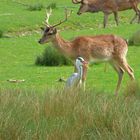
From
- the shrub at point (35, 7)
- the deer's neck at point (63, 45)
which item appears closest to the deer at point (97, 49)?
the deer's neck at point (63, 45)

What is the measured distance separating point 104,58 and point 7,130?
22.5 ft

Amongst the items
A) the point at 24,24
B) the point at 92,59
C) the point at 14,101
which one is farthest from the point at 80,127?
the point at 24,24

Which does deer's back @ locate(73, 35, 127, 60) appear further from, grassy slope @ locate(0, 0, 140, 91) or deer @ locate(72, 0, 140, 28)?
deer @ locate(72, 0, 140, 28)

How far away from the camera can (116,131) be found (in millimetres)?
9531

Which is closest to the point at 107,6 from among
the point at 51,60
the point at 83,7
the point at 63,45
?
the point at 83,7

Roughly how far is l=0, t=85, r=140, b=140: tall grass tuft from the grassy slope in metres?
3.07

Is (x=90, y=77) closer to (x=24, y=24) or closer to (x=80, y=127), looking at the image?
(x=80, y=127)

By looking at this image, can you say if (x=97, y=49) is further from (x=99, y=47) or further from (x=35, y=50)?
(x=35, y=50)

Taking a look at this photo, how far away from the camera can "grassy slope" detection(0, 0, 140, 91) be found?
1658 centimetres

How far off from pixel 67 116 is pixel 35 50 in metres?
11.8

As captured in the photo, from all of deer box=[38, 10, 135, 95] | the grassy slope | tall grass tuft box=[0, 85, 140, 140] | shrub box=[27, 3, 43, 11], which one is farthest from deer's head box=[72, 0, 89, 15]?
tall grass tuft box=[0, 85, 140, 140]

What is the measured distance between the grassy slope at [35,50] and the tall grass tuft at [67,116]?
3075mm

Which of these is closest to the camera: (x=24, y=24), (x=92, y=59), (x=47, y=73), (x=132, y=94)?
(x=132, y=94)

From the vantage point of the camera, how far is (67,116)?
34.7ft
